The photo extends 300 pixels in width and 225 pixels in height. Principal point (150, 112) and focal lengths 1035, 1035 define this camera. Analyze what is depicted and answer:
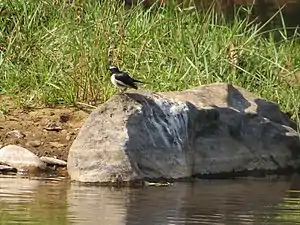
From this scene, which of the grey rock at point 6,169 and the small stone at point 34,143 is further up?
the small stone at point 34,143

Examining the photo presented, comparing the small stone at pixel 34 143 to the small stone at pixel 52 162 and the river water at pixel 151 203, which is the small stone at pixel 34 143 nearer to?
the small stone at pixel 52 162

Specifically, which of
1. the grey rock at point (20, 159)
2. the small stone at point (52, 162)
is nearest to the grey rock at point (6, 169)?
the grey rock at point (20, 159)

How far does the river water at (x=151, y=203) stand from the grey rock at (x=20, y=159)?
40cm

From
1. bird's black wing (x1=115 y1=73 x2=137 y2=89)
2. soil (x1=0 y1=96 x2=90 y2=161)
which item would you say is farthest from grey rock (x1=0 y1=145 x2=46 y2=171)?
bird's black wing (x1=115 y1=73 x2=137 y2=89)

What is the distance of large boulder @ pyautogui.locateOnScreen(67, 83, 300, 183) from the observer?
8.05 metres

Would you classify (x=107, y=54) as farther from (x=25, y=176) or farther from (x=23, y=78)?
(x=25, y=176)

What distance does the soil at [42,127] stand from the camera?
905cm

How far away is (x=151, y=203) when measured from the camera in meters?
7.13

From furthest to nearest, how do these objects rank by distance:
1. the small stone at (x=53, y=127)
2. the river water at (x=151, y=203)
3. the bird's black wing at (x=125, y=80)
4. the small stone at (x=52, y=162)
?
the small stone at (x=53, y=127), the small stone at (x=52, y=162), the bird's black wing at (x=125, y=80), the river water at (x=151, y=203)

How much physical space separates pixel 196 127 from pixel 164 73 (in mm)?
1554

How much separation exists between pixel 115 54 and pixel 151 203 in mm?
3400

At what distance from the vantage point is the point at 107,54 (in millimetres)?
10133

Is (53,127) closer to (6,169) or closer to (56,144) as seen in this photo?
(56,144)

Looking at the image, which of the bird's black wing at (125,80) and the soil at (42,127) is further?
the soil at (42,127)
